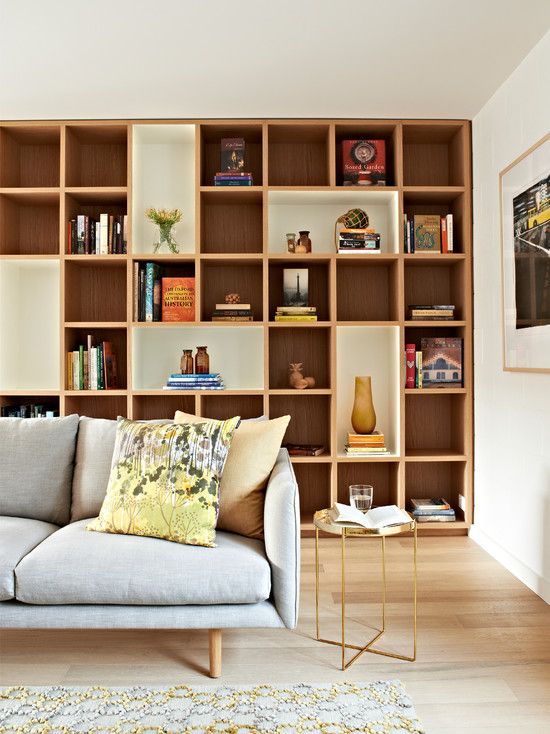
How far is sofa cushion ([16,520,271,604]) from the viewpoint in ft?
6.95

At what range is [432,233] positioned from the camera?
4.10m

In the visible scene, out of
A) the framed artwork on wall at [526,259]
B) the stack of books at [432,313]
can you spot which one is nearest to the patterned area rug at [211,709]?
the framed artwork on wall at [526,259]

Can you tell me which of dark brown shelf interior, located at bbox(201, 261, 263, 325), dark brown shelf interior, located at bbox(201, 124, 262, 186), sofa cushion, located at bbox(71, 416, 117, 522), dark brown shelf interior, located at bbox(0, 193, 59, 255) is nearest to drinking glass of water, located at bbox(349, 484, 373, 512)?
sofa cushion, located at bbox(71, 416, 117, 522)

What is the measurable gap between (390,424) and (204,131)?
2275mm

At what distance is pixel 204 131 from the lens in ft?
13.5

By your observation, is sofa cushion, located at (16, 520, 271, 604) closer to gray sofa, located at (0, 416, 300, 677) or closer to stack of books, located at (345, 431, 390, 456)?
gray sofa, located at (0, 416, 300, 677)

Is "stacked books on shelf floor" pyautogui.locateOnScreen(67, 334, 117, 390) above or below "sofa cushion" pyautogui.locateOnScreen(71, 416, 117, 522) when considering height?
above

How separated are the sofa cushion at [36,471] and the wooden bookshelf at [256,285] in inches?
51.0

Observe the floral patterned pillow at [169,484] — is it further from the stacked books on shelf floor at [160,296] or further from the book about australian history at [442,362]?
the book about australian history at [442,362]

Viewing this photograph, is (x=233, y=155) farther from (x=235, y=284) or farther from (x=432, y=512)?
(x=432, y=512)

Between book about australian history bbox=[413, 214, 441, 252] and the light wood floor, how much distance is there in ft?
6.92

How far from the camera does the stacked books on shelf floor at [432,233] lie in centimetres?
408

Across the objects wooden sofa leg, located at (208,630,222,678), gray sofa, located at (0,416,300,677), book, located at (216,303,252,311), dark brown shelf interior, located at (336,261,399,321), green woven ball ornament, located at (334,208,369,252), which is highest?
green woven ball ornament, located at (334,208,369,252)

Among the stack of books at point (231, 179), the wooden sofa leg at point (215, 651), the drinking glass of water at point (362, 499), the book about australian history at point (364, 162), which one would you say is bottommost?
the wooden sofa leg at point (215, 651)
